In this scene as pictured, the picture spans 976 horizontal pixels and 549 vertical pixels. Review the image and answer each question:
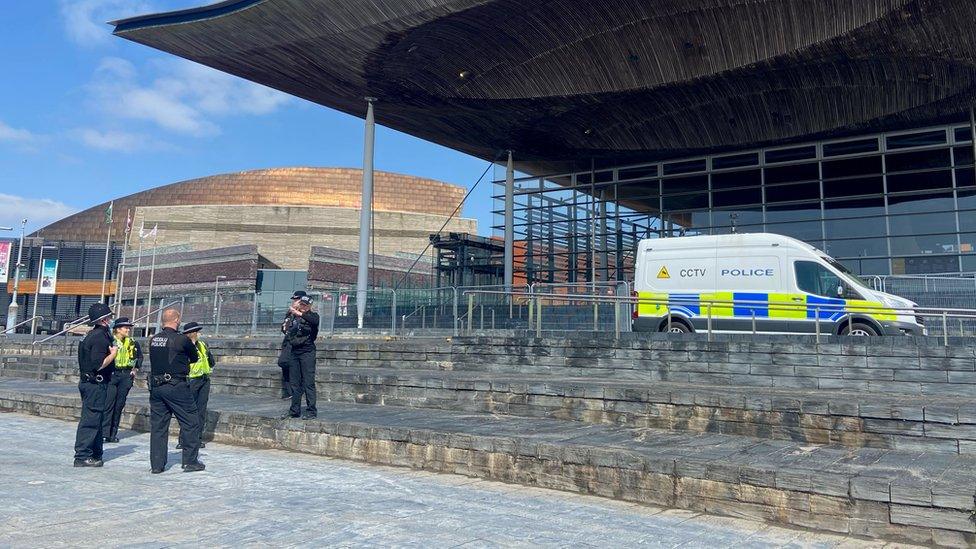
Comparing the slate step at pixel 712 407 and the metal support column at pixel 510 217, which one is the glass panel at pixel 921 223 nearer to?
Answer: the metal support column at pixel 510 217

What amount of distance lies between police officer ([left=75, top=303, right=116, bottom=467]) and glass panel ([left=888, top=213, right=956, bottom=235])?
2313cm

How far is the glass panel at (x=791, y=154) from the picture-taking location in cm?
2478

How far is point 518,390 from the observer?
9219 mm

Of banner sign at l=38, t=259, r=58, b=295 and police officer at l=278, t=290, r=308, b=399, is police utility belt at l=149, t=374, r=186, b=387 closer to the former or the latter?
police officer at l=278, t=290, r=308, b=399

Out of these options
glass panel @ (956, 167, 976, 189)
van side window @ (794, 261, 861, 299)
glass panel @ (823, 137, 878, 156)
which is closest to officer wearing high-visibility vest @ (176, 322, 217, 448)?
van side window @ (794, 261, 861, 299)

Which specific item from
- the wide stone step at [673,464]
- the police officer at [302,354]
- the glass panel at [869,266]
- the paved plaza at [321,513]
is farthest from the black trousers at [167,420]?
the glass panel at [869,266]

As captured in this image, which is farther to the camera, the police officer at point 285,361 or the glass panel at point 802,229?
the glass panel at point 802,229

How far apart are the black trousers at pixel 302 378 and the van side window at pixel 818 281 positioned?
9.96 meters

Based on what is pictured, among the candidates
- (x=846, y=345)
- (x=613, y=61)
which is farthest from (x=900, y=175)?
(x=846, y=345)

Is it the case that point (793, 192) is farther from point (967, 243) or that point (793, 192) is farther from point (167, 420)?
point (167, 420)

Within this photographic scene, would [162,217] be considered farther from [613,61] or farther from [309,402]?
[309,402]

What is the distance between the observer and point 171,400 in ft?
24.8

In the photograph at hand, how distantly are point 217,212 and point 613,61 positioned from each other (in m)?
49.8

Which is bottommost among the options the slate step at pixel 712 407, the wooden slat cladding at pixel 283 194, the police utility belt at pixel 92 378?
the slate step at pixel 712 407
